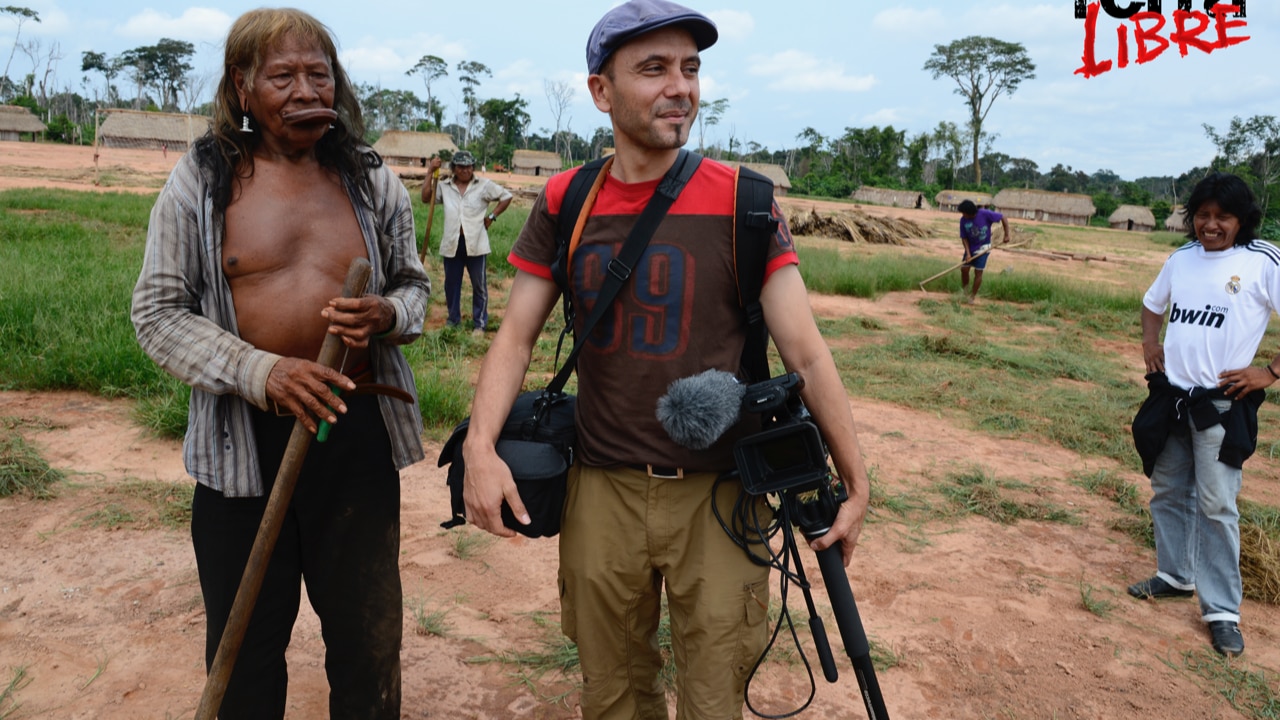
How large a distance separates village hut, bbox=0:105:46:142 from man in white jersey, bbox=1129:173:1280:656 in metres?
52.7

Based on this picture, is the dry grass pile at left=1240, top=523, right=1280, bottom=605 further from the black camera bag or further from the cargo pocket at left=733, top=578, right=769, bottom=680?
the black camera bag

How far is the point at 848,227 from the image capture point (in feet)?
75.2

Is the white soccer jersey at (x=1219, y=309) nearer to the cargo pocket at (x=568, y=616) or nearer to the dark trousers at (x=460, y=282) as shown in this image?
the cargo pocket at (x=568, y=616)

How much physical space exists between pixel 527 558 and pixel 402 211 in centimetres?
220

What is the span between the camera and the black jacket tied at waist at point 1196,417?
135 inches

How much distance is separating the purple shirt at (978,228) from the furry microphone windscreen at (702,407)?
11805 mm

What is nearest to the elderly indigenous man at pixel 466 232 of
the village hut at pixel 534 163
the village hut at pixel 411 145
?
the village hut at pixel 411 145

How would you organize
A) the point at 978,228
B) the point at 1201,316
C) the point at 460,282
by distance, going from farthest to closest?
the point at 978,228 → the point at 460,282 → the point at 1201,316

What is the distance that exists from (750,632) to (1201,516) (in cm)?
272

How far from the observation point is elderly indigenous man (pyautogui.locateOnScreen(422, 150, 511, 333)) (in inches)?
336

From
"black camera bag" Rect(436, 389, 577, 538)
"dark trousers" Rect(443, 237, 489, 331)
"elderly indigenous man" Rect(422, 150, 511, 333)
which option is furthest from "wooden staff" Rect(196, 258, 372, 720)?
"dark trousers" Rect(443, 237, 489, 331)

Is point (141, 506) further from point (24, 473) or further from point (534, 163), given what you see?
point (534, 163)

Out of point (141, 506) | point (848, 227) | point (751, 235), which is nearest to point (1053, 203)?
point (848, 227)

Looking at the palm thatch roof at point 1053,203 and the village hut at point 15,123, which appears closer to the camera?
the village hut at point 15,123
